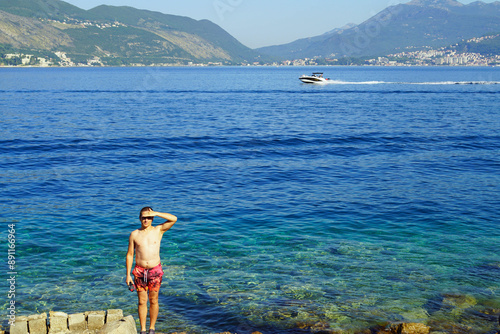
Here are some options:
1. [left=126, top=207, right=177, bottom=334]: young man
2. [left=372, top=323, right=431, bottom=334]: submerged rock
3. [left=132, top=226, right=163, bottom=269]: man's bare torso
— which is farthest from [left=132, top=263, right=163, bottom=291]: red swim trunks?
[left=372, top=323, right=431, bottom=334]: submerged rock

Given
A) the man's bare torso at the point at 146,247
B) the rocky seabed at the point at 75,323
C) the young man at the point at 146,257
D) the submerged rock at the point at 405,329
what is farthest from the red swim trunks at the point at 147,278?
the submerged rock at the point at 405,329

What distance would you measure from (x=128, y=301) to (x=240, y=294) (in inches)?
138

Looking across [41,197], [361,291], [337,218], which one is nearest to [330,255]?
[361,291]

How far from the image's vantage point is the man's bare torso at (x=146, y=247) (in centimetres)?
1036

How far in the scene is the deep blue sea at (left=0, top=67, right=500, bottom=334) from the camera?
13438 mm

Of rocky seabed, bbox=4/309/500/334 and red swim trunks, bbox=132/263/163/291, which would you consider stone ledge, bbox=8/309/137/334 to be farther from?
red swim trunks, bbox=132/263/163/291

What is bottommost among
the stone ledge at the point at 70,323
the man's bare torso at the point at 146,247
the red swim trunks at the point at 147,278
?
the stone ledge at the point at 70,323

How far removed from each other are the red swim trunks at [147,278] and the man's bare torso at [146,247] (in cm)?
11

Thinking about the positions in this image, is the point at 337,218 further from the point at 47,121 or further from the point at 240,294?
the point at 47,121

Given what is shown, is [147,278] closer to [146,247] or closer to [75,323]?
[146,247]

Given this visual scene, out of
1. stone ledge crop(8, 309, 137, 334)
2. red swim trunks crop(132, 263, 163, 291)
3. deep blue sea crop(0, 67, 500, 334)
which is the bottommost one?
deep blue sea crop(0, 67, 500, 334)

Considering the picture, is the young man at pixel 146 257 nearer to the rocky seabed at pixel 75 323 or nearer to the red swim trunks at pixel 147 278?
the red swim trunks at pixel 147 278

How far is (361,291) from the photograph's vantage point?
14305 millimetres

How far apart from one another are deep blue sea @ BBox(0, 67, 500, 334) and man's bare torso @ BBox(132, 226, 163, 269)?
2818mm
